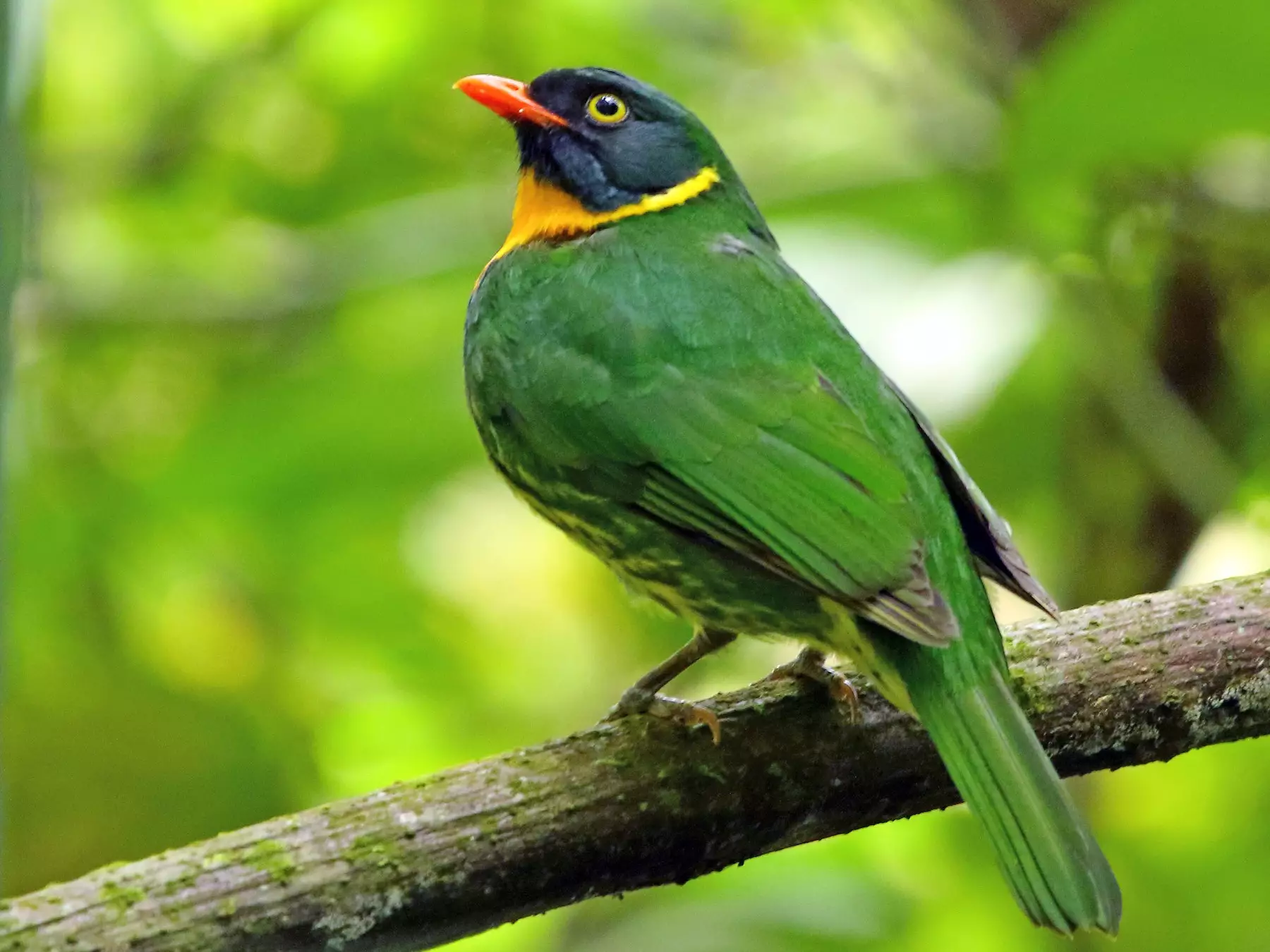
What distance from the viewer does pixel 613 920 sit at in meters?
3.87

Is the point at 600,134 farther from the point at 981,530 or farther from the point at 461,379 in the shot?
the point at 981,530

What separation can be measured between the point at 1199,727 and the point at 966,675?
0.43 metres

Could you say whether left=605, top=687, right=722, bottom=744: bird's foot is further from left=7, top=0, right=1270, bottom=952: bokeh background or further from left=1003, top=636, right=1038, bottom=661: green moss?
left=1003, top=636, right=1038, bottom=661: green moss

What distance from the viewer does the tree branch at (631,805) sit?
2.23 m

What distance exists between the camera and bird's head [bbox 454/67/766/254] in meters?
3.55

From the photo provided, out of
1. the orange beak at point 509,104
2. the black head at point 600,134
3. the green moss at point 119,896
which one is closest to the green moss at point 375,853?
the green moss at point 119,896

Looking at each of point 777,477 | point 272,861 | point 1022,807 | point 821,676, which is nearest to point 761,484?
point 777,477

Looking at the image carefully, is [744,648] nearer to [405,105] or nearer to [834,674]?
[834,674]

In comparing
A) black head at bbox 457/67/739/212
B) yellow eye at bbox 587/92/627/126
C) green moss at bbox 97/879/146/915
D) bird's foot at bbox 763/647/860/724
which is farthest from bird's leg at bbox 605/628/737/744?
yellow eye at bbox 587/92/627/126

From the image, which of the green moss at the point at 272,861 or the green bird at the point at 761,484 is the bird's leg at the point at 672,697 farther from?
the green moss at the point at 272,861

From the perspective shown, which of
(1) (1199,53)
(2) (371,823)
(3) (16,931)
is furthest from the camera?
(1) (1199,53)

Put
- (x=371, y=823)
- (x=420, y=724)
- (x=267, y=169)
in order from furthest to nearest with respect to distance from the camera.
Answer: (x=267, y=169) → (x=420, y=724) → (x=371, y=823)

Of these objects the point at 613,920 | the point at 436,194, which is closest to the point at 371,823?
the point at 613,920

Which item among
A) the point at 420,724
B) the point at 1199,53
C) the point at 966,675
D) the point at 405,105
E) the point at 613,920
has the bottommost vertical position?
the point at 613,920
